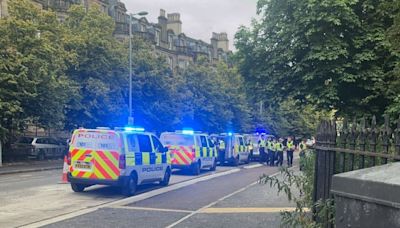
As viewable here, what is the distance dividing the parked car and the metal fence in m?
25.8

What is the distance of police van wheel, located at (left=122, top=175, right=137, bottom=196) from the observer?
548 inches

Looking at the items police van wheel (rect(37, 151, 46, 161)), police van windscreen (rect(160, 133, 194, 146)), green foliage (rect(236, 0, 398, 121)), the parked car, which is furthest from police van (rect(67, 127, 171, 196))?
police van wheel (rect(37, 151, 46, 161))

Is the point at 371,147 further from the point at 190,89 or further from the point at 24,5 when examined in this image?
the point at 190,89

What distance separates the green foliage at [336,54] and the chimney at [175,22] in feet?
206

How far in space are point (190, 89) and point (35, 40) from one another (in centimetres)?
2438

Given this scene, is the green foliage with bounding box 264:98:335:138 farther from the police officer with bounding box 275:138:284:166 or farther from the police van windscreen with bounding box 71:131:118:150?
the police van windscreen with bounding box 71:131:118:150

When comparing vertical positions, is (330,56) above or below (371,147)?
above

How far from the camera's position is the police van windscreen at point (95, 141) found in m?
13.8

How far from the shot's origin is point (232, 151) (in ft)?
96.8

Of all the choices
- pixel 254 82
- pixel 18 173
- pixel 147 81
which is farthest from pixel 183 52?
pixel 254 82

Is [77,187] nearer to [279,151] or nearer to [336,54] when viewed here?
[336,54]

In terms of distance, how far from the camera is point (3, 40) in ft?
81.6

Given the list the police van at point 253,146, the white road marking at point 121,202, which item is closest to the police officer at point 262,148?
the police van at point 253,146

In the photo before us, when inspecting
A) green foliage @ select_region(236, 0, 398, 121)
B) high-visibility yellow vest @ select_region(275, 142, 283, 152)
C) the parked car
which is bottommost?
the parked car
